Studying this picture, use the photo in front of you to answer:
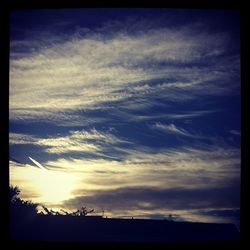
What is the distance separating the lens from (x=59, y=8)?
1886mm

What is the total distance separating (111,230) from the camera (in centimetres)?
186

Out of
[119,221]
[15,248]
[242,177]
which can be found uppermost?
[242,177]

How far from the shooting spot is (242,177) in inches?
70.6

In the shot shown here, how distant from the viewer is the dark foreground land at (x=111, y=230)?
180 centimetres

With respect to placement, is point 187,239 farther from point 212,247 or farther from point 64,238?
point 64,238

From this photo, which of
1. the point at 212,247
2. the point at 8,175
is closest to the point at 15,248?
the point at 8,175

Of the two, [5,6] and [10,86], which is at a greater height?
[5,6]

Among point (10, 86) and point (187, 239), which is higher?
point (10, 86)

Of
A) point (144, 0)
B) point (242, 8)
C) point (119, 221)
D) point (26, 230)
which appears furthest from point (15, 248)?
point (242, 8)

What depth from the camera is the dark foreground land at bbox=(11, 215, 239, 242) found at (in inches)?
71.1

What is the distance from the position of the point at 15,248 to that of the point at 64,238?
27 centimetres

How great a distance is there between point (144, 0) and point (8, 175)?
1.23m

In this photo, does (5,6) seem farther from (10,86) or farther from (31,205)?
(31,205)

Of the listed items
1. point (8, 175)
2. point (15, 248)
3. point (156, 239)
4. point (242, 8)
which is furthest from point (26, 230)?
point (242, 8)
